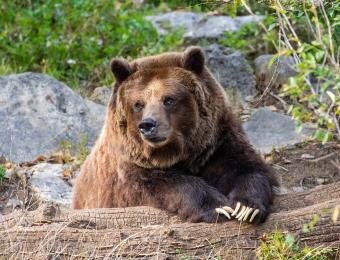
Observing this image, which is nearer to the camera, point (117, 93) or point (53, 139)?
point (117, 93)

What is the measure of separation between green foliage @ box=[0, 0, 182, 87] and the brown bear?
5657 mm

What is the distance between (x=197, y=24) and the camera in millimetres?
15055

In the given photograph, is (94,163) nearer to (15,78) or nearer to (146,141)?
(146,141)

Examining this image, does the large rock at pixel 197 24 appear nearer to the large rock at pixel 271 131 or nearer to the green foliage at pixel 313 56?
the large rock at pixel 271 131

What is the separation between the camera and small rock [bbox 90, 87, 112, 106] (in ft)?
39.5

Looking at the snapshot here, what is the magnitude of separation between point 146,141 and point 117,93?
2.32ft

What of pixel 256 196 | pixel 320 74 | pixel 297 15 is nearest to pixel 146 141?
pixel 256 196

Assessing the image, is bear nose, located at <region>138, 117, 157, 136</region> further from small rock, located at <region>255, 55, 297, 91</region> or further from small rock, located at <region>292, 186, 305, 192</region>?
small rock, located at <region>255, 55, 297, 91</region>

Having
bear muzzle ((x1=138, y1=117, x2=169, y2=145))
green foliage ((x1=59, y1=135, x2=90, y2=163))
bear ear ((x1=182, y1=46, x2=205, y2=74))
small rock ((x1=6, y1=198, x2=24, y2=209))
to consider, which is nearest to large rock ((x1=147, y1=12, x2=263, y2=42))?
green foliage ((x1=59, y1=135, x2=90, y2=163))

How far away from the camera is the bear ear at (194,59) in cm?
719

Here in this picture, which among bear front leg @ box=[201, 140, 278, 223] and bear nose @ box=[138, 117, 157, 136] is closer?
bear front leg @ box=[201, 140, 278, 223]

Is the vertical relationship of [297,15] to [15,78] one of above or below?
above

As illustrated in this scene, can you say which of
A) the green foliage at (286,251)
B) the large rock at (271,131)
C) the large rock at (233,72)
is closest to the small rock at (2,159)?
the large rock at (271,131)

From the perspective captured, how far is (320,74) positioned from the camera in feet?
14.4
